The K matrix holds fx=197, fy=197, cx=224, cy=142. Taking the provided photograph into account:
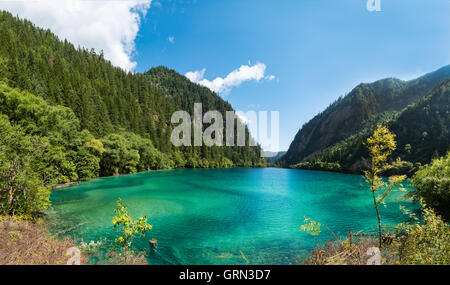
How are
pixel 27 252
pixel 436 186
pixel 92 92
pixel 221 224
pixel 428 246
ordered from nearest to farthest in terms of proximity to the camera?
pixel 428 246 < pixel 27 252 < pixel 436 186 < pixel 221 224 < pixel 92 92

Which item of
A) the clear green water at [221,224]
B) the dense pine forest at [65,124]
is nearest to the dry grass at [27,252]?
the clear green water at [221,224]

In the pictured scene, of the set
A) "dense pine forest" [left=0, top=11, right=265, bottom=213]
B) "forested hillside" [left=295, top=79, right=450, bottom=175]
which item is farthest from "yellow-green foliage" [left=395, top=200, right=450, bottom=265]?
"forested hillside" [left=295, top=79, right=450, bottom=175]

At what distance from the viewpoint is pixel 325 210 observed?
2631cm

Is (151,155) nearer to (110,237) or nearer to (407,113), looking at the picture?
(110,237)

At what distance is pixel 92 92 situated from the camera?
81.8 metres

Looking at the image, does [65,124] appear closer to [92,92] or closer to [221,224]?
[221,224]

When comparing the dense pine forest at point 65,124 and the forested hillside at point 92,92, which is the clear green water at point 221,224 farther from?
the forested hillside at point 92,92

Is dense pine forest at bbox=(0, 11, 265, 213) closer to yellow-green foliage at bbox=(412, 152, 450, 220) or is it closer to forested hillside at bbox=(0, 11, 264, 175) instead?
forested hillside at bbox=(0, 11, 264, 175)

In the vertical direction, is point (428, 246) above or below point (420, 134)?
below

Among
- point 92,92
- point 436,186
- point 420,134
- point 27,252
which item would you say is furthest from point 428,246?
point 420,134

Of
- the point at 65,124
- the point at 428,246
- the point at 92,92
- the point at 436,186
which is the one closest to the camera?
the point at 428,246

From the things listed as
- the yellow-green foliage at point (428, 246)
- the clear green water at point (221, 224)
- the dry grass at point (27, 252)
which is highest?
the yellow-green foliage at point (428, 246)

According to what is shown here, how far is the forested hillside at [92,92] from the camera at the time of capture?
196ft

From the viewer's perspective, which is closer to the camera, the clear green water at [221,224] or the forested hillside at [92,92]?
the clear green water at [221,224]
